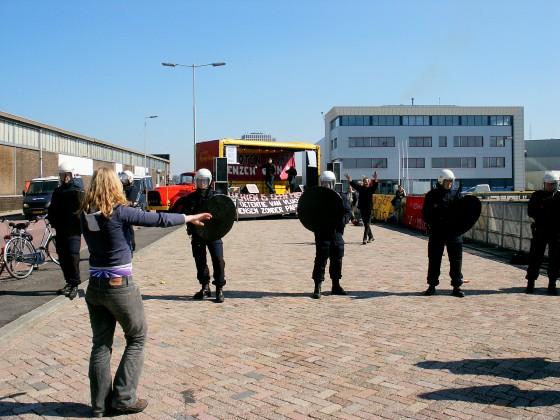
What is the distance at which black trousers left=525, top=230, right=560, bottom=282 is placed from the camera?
8.75 meters

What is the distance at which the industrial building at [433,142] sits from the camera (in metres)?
81.8

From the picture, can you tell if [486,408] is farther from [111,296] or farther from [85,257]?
[85,257]

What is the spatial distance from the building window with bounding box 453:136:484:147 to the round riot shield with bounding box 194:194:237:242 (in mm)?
78360

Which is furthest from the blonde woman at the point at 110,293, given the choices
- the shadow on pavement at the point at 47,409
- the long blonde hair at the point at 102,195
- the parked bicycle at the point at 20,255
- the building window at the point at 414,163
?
the building window at the point at 414,163

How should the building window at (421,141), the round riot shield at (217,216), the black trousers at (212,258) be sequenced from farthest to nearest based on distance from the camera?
the building window at (421,141)
the black trousers at (212,258)
the round riot shield at (217,216)

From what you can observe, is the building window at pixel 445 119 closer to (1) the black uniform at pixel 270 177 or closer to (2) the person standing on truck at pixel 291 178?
(2) the person standing on truck at pixel 291 178

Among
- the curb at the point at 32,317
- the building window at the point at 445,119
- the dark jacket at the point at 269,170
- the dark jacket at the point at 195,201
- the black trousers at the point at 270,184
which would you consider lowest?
the curb at the point at 32,317

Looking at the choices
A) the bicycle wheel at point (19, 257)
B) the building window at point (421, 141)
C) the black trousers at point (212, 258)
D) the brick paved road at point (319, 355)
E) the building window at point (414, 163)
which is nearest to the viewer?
the brick paved road at point (319, 355)

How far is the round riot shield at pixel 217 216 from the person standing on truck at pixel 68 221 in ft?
5.53

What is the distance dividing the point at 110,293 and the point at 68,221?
459cm

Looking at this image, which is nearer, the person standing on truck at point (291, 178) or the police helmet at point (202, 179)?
the police helmet at point (202, 179)

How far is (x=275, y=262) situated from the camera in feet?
40.9

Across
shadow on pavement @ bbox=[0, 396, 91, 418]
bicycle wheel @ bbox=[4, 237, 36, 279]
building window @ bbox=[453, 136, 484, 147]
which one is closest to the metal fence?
bicycle wheel @ bbox=[4, 237, 36, 279]

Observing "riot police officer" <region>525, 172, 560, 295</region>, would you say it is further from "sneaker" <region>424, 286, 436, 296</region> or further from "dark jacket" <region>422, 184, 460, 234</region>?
"sneaker" <region>424, 286, 436, 296</region>
